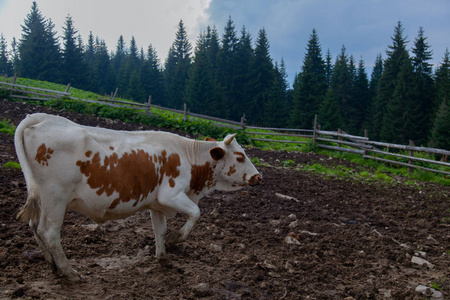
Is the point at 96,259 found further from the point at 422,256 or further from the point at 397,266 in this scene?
the point at 422,256

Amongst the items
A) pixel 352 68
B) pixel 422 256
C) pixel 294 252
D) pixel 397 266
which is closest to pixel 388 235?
pixel 422 256

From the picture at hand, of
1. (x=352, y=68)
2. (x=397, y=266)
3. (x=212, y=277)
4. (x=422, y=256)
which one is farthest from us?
(x=352, y=68)

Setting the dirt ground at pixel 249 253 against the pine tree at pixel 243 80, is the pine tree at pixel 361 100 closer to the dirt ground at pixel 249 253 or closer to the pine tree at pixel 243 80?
the pine tree at pixel 243 80

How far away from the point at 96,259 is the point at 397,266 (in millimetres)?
3663

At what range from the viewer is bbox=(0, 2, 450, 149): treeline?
145 feet

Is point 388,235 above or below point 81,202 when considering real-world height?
below

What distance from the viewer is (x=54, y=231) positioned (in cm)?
338

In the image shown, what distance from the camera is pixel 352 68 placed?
207ft

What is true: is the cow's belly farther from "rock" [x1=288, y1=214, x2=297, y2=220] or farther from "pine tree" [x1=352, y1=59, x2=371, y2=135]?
"pine tree" [x1=352, y1=59, x2=371, y2=135]

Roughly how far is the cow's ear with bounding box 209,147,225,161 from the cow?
0.22 metres

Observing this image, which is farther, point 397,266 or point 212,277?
point 397,266

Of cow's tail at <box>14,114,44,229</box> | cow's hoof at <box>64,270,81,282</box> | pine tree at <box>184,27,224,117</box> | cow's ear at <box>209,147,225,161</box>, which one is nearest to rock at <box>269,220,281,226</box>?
cow's ear at <box>209,147,225,161</box>

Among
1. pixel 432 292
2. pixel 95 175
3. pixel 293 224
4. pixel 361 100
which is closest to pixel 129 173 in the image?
pixel 95 175

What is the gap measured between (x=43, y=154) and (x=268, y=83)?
189ft
